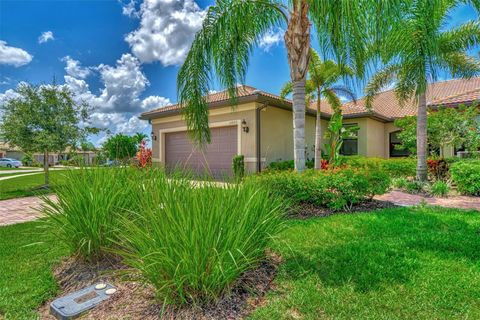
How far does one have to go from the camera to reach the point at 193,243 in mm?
2506

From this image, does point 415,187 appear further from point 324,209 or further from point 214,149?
point 214,149

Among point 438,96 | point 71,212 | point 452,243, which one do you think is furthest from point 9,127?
point 438,96

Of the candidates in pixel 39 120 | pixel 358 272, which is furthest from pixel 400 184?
pixel 39 120

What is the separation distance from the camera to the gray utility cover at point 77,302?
2.76 meters

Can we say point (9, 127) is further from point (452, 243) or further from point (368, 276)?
point (452, 243)

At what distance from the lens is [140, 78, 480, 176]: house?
45.3 ft

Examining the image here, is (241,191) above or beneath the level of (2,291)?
above

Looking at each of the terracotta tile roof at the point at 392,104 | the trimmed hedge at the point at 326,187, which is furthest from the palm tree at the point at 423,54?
the terracotta tile roof at the point at 392,104

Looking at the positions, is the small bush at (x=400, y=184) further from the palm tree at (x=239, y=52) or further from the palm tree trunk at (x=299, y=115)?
the palm tree trunk at (x=299, y=115)

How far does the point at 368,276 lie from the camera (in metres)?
3.35

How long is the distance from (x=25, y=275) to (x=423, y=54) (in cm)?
923

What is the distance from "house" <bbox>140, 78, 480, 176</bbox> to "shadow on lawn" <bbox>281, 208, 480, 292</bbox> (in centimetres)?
705

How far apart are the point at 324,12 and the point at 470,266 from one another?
4.52 m

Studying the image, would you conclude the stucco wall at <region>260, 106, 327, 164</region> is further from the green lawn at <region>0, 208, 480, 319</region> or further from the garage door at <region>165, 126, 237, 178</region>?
the green lawn at <region>0, 208, 480, 319</region>
